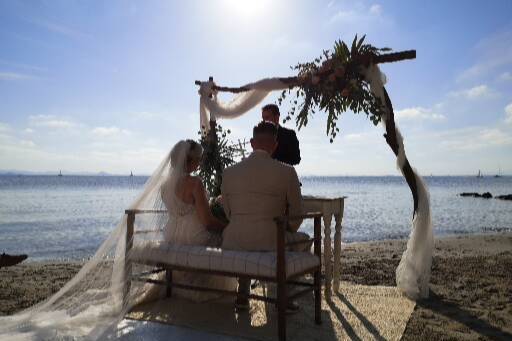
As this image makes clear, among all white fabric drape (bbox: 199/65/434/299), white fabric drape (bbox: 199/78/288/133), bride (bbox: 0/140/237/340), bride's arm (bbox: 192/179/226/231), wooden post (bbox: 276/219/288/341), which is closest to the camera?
wooden post (bbox: 276/219/288/341)

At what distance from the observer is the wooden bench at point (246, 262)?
3695 mm

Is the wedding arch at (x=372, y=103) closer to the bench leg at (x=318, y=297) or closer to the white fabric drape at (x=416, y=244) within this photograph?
the white fabric drape at (x=416, y=244)

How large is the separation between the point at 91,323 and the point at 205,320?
3.51ft

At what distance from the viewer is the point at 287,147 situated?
233 inches

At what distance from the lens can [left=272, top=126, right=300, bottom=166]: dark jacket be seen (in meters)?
5.91

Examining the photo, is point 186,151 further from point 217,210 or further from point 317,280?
point 317,280

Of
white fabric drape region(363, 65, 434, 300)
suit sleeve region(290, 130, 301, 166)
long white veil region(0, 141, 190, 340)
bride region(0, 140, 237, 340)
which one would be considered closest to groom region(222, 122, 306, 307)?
bride region(0, 140, 237, 340)

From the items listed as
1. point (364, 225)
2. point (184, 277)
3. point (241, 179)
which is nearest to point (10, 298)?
point (184, 277)

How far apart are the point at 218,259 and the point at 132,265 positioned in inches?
46.2

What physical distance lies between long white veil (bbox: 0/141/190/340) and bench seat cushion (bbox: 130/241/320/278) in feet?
0.65

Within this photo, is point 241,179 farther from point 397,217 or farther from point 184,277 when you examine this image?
point 397,217

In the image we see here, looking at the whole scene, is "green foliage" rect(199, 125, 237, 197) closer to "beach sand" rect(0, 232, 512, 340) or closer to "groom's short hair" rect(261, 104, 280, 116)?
"groom's short hair" rect(261, 104, 280, 116)

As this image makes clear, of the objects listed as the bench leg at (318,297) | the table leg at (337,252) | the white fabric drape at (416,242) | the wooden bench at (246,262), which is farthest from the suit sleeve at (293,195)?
the white fabric drape at (416,242)

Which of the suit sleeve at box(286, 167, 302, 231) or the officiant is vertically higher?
the officiant
